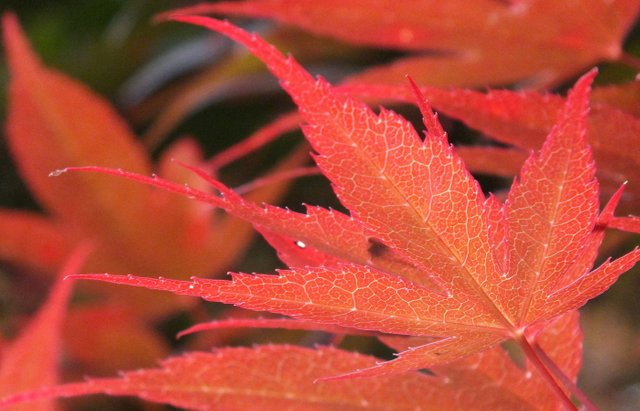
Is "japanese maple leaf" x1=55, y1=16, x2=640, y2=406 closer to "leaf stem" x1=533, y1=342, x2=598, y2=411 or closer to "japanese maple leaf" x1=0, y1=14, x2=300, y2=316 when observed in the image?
"leaf stem" x1=533, y1=342, x2=598, y2=411

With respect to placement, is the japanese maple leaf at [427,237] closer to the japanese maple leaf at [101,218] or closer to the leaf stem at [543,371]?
the leaf stem at [543,371]

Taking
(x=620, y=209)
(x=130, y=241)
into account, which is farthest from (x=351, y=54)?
(x=620, y=209)

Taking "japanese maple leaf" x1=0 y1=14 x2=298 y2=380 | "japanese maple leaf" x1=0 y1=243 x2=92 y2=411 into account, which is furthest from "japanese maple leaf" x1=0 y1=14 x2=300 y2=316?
"japanese maple leaf" x1=0 y1=243 x2=92 y2=411

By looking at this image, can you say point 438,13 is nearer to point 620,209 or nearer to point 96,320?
point 620,209

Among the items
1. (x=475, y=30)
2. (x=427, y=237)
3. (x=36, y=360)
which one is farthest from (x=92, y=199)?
(x=427, y=237)

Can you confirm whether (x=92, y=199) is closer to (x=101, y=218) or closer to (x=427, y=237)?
(x=101, y=218)

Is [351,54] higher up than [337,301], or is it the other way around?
[351,54]

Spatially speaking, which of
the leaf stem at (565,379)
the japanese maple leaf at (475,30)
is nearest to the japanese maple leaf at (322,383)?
the leaf stem at (565,379)
